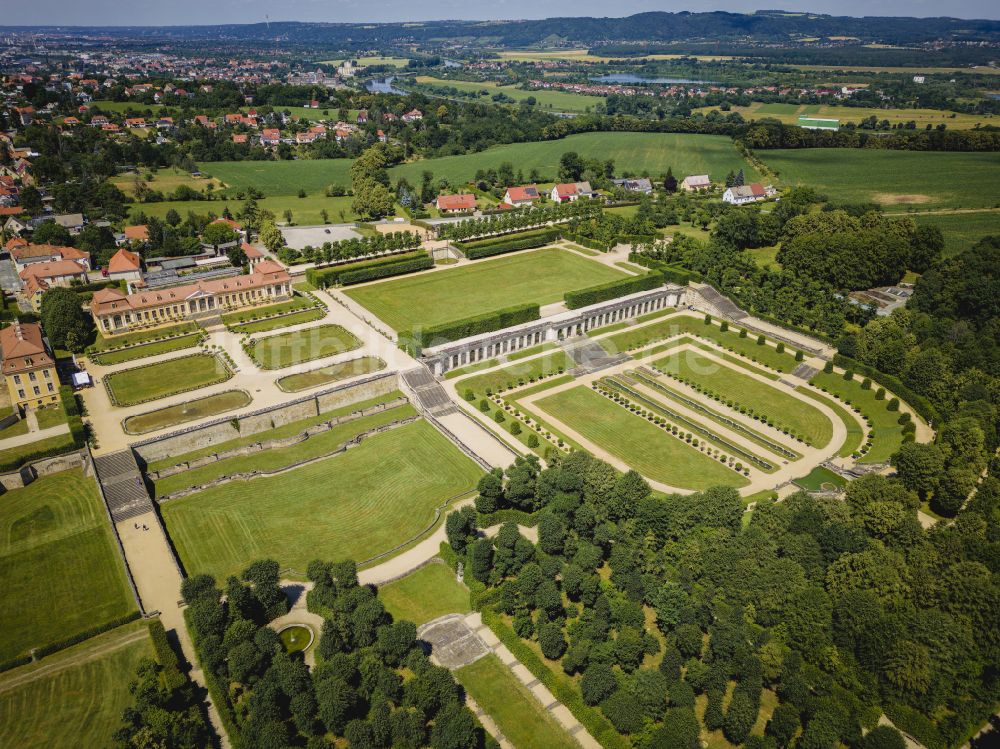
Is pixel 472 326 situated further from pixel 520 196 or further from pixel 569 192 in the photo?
pixel 569 192

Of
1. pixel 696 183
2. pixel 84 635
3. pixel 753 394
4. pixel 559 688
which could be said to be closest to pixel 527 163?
pixel 696 183

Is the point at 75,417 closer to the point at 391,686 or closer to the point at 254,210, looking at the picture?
the point at 391,686

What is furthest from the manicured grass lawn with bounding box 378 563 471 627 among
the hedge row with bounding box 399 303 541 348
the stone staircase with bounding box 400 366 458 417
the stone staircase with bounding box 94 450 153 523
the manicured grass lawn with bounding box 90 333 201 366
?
the manicured grass lawn with bounding box 90 333 201 366

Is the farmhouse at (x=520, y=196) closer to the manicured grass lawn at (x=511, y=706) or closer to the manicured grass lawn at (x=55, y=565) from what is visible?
the manicured grass lawn at (x=55, y=565)

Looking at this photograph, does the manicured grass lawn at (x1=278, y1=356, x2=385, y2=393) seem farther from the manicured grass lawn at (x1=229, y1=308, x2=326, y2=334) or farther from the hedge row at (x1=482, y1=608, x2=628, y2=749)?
the hedge row at (x1=482, y1=608, x2=628, y2=749)

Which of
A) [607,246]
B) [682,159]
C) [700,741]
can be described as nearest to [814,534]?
[700,741]
